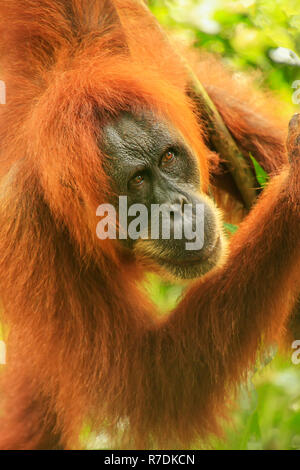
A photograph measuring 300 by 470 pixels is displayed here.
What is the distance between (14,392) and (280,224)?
2.52 m

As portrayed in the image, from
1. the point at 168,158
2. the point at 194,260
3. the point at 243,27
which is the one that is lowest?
the point at 194,260

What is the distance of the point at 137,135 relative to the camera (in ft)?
9.62


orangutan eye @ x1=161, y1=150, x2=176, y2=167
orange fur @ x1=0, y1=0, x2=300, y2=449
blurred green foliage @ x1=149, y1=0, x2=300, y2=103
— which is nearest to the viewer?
orange fur @ x1=0, y1=0, x2=300, y2=449

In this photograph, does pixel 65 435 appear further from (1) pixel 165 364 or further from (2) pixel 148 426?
(1) pixel 165 364

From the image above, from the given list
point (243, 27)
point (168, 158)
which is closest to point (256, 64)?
point (243, 27)

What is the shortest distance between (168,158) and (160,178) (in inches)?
6.2

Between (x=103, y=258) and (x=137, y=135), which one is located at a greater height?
(x=137, y=135)

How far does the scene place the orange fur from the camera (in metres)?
2.88

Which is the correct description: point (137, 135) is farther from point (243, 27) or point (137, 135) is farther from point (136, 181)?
point (243, 27)

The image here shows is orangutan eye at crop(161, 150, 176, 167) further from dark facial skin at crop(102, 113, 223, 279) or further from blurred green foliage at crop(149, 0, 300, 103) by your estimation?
blurred green foliage at crop(149, 0, 300, 103)

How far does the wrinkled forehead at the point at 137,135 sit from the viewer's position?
2.88m

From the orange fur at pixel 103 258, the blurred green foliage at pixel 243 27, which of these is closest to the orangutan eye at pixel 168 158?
the orange fur at pixel 103 258

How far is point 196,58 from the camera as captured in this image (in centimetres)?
423

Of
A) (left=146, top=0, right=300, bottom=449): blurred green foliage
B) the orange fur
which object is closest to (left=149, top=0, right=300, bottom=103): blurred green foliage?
(left=146, top=0, right=300, bottom=449): blurred green foliage
